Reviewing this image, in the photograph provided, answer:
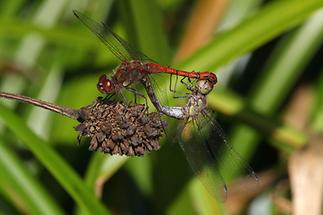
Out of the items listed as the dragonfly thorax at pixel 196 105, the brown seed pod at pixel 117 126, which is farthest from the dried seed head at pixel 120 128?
the dragonfly thorax at pixel 196 105

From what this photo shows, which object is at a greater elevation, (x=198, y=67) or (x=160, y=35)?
(x=160, y=35)

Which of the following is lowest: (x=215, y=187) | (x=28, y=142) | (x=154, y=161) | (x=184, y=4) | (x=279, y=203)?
(x=279, y=203)

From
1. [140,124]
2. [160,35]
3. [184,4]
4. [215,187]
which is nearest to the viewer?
[140,124]

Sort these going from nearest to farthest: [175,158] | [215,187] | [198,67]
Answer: [215,187] → [198,67] → [175,158]

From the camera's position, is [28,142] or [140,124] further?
[28,142]

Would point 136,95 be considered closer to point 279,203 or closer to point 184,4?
point 279,203

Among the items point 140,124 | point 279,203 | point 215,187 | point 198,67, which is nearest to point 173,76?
point 198,67
